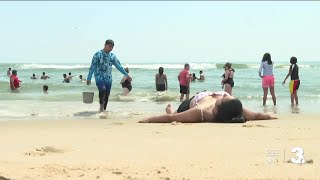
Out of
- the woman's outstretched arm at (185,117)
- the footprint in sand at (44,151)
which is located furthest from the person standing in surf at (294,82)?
the footprint in sand at (44,151)

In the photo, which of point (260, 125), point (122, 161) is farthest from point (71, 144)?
point (260, 125)

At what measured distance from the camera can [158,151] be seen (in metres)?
4.80

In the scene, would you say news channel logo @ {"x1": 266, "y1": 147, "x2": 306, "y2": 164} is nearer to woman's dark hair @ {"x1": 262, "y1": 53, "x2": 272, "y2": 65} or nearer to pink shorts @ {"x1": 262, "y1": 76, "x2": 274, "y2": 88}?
woman's dark hair @ {"x1": 262, "y1": 53, "x2": 272, "y2": 65}

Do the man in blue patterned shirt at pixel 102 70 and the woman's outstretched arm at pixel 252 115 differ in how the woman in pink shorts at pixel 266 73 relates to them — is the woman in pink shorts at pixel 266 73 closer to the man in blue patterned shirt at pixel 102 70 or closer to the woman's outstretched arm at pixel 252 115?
the man in blue patterned shirt at pixel 102 70

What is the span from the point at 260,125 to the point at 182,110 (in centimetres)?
136

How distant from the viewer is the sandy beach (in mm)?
3822

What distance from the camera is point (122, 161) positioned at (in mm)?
4309

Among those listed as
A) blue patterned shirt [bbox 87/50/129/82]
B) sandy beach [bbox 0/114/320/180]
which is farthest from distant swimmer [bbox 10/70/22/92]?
sandy beach [bbox 0/114/320/180]

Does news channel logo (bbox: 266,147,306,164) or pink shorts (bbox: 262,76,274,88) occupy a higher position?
pink shorts (bbox: 262,76,274,88)

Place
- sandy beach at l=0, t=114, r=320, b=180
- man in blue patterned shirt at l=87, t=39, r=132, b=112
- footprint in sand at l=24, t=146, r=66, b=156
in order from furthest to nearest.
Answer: man in blue patterned shirt at l=87, t=39, r=132, b=112, footprint in sand at l=24, t=146, r=66, b=156, sandy beach at l=0, t=114, r=320, b=180

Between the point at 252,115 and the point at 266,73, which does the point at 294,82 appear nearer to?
the point at 266,73

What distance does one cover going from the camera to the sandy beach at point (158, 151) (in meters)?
3.82

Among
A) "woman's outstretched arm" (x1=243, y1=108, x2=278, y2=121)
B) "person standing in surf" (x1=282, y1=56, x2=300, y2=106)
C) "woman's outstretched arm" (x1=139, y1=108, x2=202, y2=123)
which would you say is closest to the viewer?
"woman's outstretched arm" (x1=139, y1=108, x2=202, y2=123)

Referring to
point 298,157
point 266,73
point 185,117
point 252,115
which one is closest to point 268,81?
point 266,73
